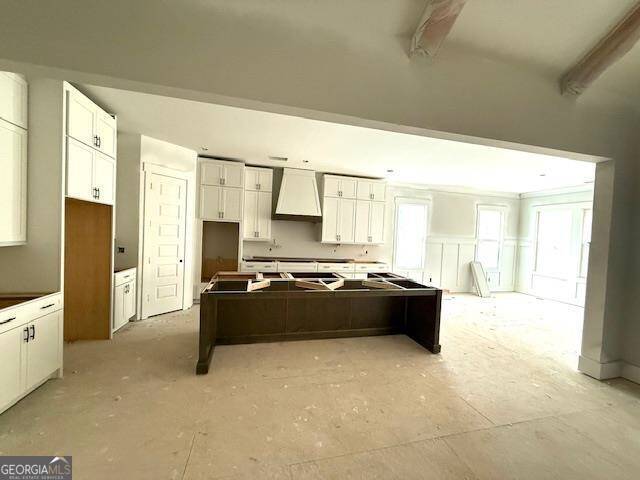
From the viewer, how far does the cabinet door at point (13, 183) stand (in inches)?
76.9

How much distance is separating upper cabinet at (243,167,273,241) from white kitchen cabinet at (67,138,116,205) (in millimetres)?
2180

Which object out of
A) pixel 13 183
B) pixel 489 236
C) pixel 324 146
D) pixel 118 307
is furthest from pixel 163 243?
pixel 489 236

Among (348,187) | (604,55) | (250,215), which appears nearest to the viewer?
(604,55)

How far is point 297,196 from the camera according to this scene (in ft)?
16.4

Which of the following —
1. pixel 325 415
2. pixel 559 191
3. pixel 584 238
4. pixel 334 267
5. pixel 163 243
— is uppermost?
pixel 559 191

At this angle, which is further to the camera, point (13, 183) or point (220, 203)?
point (220, 203)

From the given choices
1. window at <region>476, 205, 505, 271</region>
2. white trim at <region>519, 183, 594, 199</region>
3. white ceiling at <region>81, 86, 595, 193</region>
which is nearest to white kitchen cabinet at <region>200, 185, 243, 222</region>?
white ceiling at <region>81, 86, 595, 193</region>

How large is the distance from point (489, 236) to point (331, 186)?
14.6ft

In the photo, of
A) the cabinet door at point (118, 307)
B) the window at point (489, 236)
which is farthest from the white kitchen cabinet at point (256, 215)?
the window at point (489, 236)

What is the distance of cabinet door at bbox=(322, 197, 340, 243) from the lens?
5.25 meters

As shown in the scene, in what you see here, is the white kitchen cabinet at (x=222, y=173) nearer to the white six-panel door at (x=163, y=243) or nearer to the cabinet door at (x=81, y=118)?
the white six-panel door at (x=163, y=243)

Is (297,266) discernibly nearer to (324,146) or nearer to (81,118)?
(324,146)

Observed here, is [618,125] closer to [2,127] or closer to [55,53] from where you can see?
[55,53]

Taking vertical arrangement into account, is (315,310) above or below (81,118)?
below
